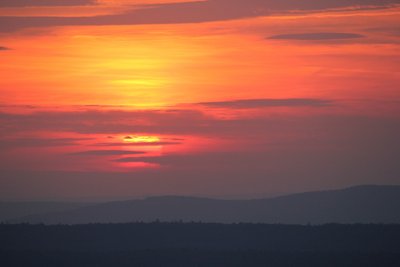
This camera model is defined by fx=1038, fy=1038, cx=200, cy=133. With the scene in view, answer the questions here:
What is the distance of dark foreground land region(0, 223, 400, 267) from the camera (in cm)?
4531

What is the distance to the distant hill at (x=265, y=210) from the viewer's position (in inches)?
3728

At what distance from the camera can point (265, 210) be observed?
102m

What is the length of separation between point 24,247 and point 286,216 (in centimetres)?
5120

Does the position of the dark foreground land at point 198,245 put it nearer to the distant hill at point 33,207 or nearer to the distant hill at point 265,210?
the distant hill at point 265,210

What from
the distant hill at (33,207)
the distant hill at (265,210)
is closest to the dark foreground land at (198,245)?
the distant hill at (265,210)

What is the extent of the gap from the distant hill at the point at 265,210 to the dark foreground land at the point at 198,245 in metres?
39.8

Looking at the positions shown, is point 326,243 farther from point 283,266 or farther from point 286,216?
point 286,216

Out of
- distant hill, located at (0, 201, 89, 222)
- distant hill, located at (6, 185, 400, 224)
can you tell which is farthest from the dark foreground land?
distant hill, located at (0, 201, 89, 222)

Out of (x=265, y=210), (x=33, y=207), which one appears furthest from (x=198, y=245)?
(x=33, y=207)

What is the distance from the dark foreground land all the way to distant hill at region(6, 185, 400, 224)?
39819 mm

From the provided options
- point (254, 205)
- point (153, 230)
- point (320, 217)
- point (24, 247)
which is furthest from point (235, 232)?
point (254, 205)

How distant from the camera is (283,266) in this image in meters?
44.5

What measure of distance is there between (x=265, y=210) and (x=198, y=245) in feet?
173

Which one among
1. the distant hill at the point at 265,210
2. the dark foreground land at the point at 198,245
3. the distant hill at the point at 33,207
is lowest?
the dark foreground land at the point at 198,245
